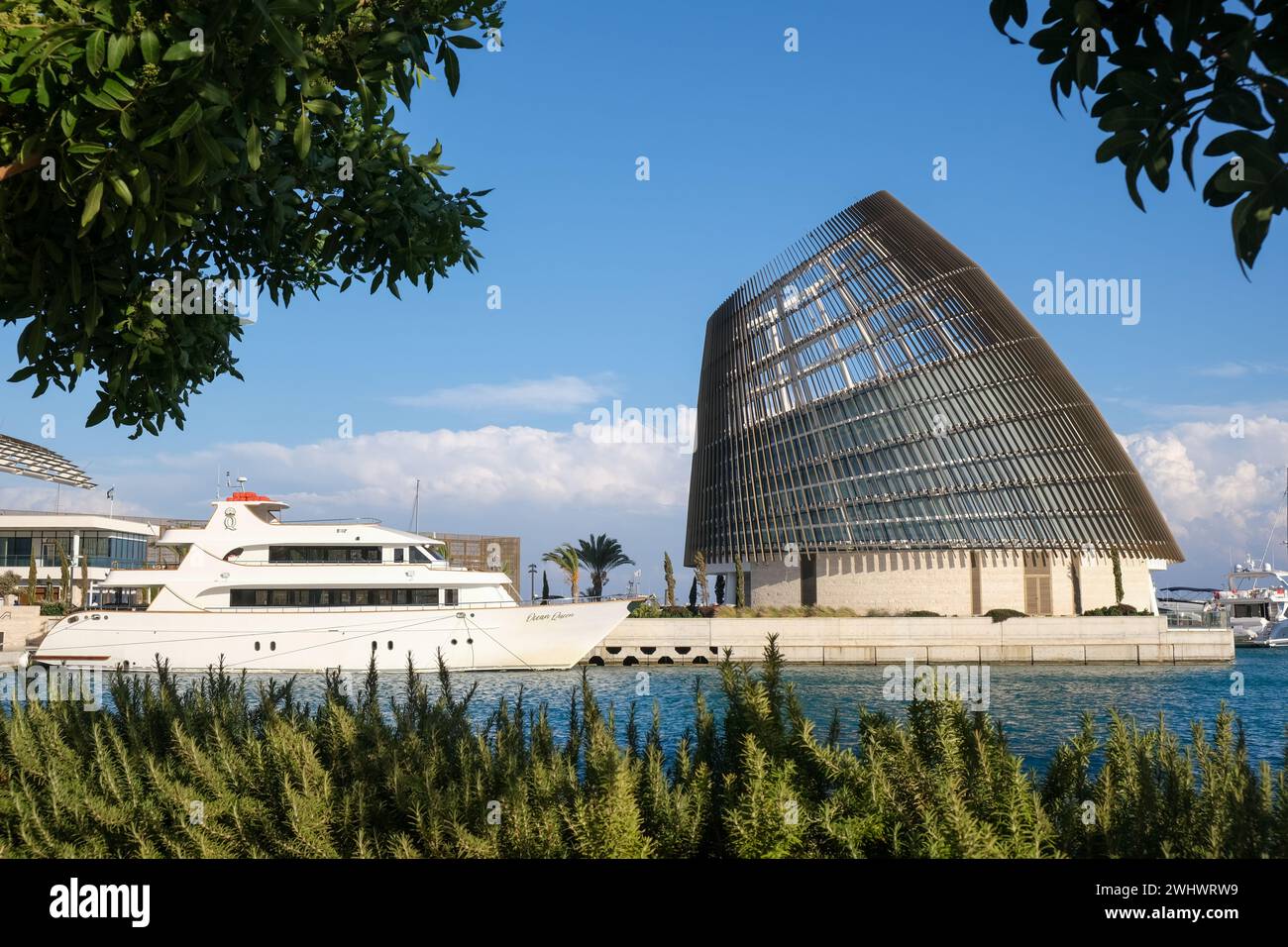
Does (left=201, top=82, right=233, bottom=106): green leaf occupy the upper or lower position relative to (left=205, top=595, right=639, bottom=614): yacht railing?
upper

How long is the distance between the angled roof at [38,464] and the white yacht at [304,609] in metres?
5.29

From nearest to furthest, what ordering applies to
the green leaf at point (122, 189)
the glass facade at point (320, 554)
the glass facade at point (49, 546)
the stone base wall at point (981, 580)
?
the green leaf at point (122, 189), the glass facade at point (320, 554), the stone base wall at point (981, 580), the glass facade at point (49, 546)

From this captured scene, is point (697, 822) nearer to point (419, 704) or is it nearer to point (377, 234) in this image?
point (419, 704)

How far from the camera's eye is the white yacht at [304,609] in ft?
156

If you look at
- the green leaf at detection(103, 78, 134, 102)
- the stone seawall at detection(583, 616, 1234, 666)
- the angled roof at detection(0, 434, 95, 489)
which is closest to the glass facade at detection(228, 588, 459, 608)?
the angled roof at detection(0, 434, 95, 489)

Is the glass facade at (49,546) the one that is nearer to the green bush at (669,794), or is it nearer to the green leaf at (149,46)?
the green bush at (669,794)

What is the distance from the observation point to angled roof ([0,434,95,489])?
143 ft

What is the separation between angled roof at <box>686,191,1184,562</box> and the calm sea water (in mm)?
15790

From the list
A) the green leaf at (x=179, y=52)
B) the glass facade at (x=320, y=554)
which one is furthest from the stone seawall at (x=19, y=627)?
the green leaf at (x=179, y=52)

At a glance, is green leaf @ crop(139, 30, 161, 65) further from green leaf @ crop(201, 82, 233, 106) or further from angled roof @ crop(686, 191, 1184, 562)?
angled roof @ crop(686, 191, 1184, 562)

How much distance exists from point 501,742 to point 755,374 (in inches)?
3183

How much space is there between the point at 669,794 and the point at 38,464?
47.8m

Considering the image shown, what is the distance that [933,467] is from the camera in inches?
2923

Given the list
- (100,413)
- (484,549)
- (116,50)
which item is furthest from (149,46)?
(484,549)
